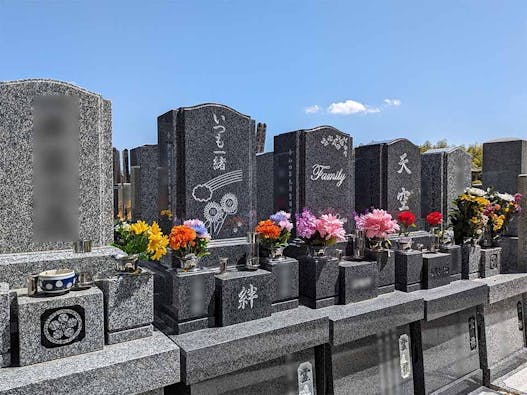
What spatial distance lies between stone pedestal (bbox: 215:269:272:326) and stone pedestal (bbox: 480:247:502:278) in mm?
3980

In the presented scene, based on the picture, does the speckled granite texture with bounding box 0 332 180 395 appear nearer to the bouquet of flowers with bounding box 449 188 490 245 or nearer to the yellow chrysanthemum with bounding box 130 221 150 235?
the yellow chrysanthemum with bounding box 130 221 150 235

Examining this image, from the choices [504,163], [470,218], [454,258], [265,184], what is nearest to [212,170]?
[454,258]

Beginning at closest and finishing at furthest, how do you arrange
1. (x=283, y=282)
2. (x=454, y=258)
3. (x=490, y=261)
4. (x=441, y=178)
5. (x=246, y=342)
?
1. (x=246, y=342)
2. (x=283, y=282)
3. (x=454, y=258)
4. (x=490, y=261)
5. (x=441, y=178)

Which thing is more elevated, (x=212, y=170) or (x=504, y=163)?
(x=504, y=163)

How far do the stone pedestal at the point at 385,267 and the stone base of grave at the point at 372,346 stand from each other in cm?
19

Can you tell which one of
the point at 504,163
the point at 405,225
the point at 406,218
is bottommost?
the point at 405,225

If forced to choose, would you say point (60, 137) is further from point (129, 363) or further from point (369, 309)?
point (369, 309)

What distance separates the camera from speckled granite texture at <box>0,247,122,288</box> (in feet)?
10.1

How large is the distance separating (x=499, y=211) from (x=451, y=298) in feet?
7.71

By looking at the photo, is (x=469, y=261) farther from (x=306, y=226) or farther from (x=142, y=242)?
(x=142, y=242)

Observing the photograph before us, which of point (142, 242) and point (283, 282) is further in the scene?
point (283, 282)

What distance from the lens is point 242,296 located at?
3.62 metres

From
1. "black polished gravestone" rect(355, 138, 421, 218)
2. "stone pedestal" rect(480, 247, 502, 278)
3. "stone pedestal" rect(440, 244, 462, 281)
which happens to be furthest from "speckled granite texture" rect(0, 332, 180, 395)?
"stone pedestal" rect(480, 247, 502, 278)

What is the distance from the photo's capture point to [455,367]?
4.96 m
